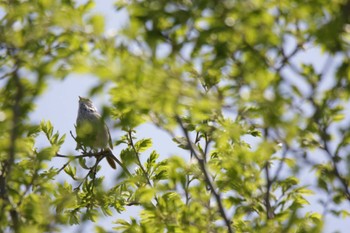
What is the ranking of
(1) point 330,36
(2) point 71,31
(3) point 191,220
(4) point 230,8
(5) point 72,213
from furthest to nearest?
(5) point 72,213, (3) point 191,220, (2) point 71,31, (4) point 230,8, (1) point 330,36

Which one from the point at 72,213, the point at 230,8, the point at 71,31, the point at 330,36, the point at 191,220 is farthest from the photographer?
the point at 72,213

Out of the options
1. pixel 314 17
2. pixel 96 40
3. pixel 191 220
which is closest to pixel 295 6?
pixel 314 17

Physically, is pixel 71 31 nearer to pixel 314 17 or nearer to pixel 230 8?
pixel 230 8

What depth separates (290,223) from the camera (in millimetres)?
2803

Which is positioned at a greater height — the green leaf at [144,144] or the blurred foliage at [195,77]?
the green leaf at [144,144]

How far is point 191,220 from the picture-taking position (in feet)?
10.4

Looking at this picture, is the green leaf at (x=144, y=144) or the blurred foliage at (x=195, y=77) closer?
the blurred foliage at (x=195, y=77)

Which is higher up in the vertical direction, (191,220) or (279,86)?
(279,86)

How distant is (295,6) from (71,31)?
1181 mm

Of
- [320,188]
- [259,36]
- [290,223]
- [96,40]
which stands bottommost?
[290,223]

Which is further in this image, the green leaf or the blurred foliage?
the green leaf

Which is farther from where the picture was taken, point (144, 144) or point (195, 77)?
point (144, 144)

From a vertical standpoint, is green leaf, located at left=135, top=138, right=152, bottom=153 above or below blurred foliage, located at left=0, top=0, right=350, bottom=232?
above

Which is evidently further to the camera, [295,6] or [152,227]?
[152,227]
